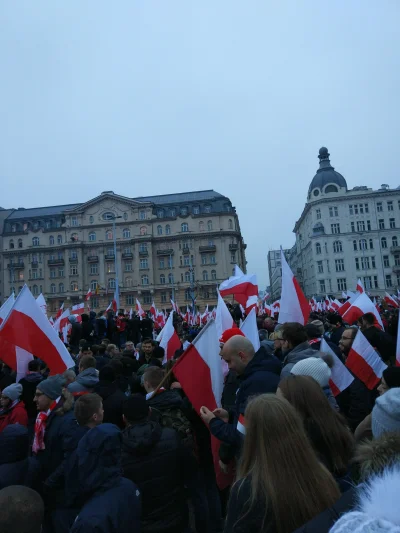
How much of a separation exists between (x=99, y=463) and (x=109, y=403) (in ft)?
7.39

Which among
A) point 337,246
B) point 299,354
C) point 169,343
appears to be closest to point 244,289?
point 169,343

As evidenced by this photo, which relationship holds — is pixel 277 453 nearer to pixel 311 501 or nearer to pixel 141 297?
pixel 311 501

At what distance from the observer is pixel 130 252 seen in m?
73.4

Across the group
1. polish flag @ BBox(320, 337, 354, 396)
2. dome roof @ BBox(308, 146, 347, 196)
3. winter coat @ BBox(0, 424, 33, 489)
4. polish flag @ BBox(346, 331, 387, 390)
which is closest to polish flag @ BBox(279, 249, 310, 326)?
polish flag @ BBox(346, 331, 387, 390)

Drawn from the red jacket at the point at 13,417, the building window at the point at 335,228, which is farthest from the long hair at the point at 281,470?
the building window at the point at 335,228

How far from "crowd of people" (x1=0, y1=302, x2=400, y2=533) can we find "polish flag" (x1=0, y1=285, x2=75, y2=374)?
0.73ft

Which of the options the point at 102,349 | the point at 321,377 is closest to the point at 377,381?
the point at 321,377

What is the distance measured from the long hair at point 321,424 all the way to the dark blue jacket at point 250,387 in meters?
0.37

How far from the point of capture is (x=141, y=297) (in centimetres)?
7150

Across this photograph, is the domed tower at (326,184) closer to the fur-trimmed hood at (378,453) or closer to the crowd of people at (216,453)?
the crowd of people at (216,453)

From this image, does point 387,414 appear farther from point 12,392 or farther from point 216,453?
point 12,392

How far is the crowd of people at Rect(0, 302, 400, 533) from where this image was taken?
83.5 inches

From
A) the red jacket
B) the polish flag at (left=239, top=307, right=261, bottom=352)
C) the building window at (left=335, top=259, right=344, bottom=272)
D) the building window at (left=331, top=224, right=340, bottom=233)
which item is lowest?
the red jacket

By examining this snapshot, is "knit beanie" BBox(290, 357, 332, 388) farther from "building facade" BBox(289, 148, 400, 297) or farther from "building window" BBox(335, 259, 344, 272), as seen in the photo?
"building window" BBox(335, 259, 344, 272)
